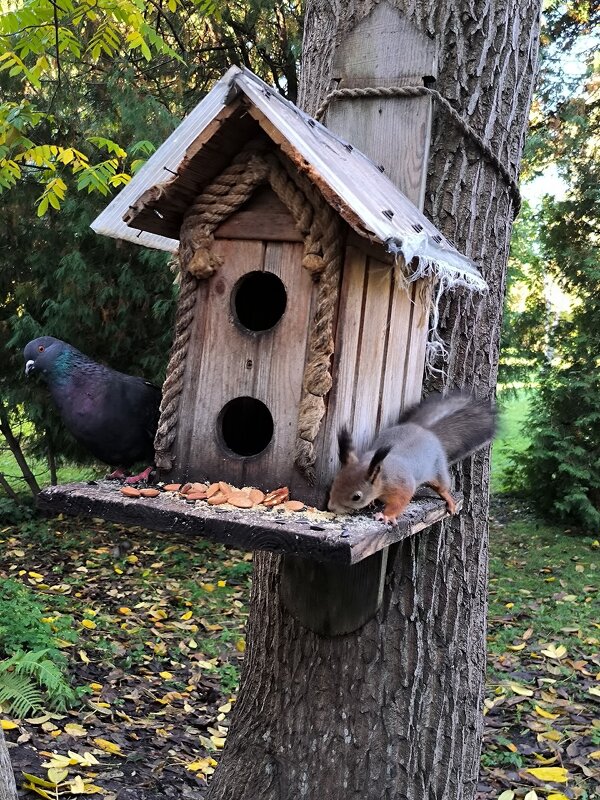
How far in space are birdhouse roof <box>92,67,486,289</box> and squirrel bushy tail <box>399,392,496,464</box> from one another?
12.7 inches

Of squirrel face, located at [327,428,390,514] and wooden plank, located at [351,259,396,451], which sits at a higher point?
wooden plank, located at [351,259,396,451]

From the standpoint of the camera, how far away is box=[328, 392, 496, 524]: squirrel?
5.01 feet

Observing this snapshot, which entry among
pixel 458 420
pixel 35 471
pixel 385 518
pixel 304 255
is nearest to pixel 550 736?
pixel 458 420

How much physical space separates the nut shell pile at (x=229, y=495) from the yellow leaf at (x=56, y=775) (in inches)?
63.9

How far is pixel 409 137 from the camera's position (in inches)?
82.9

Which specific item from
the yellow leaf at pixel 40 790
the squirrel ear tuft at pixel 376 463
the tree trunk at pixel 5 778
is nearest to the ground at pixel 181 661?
the yellow leaf at pixel 40 790

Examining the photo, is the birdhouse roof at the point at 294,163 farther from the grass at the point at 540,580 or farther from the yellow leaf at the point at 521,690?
the grass at the point at 540,580

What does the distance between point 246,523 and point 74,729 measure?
226cm

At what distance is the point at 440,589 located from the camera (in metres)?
2.24

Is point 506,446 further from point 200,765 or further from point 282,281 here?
point 282,281

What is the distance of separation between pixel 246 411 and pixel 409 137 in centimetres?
93

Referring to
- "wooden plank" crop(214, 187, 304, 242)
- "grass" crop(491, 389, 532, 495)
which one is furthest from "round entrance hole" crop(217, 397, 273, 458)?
"grass" crop(491, 389, 532, 495)

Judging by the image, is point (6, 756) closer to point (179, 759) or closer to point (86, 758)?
point (86, 758)

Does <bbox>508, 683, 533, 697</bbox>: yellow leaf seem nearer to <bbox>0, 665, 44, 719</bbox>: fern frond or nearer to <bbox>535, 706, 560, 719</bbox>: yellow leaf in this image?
<bbox>535, 706, 560, 719</bbox>: yellow leaf
